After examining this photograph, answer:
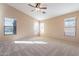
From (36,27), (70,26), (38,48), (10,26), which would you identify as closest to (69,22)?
(70,26)

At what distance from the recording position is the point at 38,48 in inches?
82.2

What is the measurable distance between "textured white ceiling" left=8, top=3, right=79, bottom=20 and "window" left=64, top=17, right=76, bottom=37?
0.57ft

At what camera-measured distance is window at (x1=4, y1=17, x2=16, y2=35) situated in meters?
2.03

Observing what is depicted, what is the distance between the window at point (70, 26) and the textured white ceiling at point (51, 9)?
173 mm

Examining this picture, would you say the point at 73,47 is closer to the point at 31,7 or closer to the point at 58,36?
the point at 58,36

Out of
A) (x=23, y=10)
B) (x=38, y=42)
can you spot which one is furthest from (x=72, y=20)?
(x=23, y=10)

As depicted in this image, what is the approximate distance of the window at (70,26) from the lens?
1.98 metres

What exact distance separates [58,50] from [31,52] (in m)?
0.53

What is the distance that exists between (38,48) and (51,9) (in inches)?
31.4

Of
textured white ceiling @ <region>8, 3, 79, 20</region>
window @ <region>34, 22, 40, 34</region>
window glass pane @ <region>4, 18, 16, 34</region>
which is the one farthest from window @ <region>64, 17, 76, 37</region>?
window glass pane @ <region>4, 18, 16, 34</region>

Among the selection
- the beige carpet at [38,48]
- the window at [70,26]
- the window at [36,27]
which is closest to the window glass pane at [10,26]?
the beige carpet at [38,48]

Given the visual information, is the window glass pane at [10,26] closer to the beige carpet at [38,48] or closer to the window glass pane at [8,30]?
the window glass pane at [8,30]

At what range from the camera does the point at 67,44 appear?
199 cm

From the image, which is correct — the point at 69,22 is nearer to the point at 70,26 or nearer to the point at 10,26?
the point at 70,26
